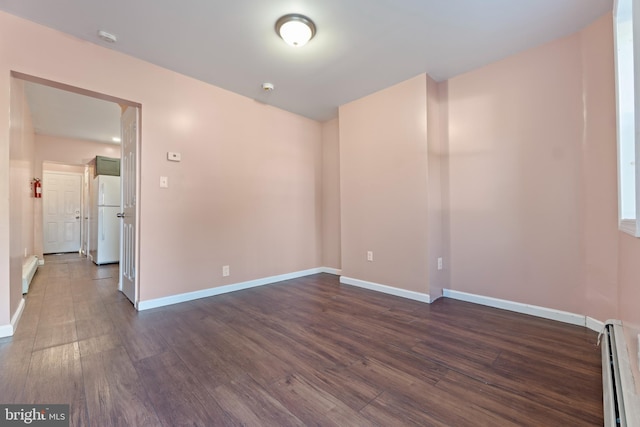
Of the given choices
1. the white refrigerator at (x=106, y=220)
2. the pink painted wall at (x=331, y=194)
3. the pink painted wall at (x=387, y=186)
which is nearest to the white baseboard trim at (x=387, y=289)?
the pink painted wall at (x=387, y=186)

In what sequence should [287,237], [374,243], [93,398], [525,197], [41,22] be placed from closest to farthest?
[93,398]
[41,22]
[525,197]
[374,243]
[287,237]

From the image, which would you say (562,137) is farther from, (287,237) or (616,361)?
(287,237)

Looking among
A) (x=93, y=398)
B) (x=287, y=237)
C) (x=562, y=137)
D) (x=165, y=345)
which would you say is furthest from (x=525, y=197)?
(x=93, y=398)

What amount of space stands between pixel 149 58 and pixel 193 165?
1.07 metres

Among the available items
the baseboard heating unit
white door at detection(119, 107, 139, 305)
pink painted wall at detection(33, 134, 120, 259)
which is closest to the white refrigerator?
pink painted wall at detection(33, 134, 120, 259)

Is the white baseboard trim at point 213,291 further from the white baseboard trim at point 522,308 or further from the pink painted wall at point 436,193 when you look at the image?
the white baseboard trim at point 522,308

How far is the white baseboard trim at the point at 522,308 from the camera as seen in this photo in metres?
2.19

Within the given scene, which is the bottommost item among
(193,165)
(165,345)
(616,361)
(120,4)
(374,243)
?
(165,345)

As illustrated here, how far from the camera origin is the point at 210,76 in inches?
113

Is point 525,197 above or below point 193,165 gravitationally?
below

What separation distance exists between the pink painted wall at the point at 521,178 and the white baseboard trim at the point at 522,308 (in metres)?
0.05

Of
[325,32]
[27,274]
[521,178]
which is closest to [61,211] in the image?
[27,274]

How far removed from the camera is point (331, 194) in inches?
167

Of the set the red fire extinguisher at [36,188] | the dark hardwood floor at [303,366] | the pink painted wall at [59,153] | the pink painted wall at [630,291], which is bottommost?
the dark hardwood floor at [303,366]
